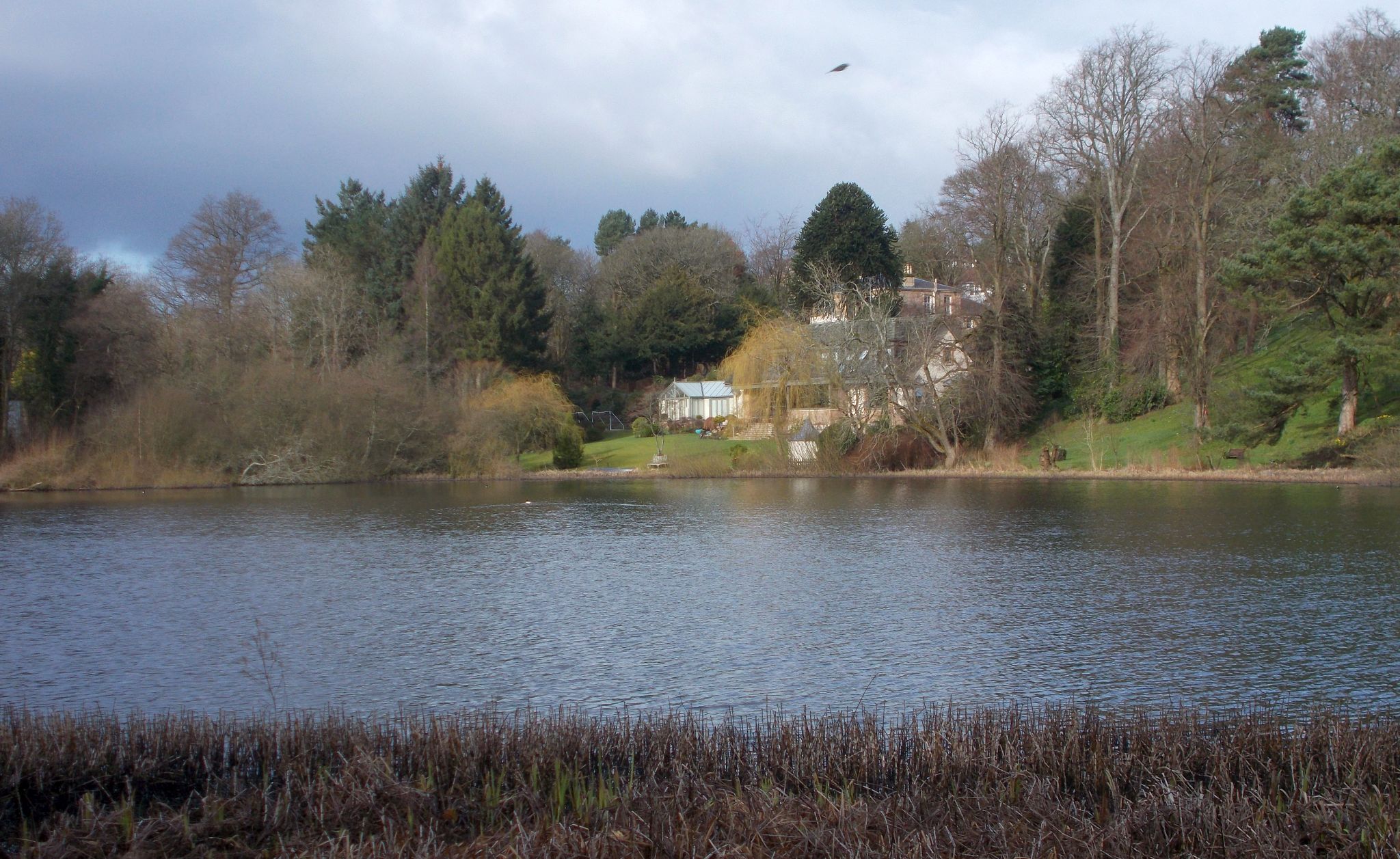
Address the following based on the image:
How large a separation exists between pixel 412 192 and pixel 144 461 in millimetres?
26946

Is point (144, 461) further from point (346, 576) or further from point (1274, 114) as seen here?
point (1274, 114)

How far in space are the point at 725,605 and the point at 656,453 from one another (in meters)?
34.8

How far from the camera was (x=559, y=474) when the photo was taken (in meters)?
45.3

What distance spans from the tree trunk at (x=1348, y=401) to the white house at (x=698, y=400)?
3678cm

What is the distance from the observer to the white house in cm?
6694

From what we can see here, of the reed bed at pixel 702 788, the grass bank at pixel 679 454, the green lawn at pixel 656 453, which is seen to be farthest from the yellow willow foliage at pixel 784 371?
the reed bed at pixel 702 788

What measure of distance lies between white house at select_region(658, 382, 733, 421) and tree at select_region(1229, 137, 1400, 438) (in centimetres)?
3582

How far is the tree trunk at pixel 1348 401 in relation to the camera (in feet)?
114

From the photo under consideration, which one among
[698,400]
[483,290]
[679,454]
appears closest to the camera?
[679,454]

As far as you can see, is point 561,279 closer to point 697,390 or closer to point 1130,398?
point 697,390

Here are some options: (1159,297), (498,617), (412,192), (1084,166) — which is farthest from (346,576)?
(412,192)

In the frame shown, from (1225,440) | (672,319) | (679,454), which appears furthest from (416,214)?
(1225,440)

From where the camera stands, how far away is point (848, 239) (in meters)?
59.7

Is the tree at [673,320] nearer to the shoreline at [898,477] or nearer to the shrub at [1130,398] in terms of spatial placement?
the shoreline at [898,477]
